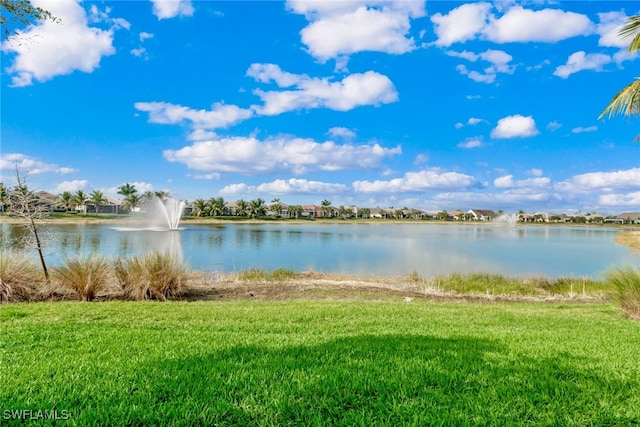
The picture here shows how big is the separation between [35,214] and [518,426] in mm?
12110

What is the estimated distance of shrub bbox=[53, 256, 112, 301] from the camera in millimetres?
9867

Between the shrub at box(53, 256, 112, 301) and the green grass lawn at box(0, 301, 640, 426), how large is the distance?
4495 mm

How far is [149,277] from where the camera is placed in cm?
1066

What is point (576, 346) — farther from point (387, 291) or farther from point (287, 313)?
point (387, 291)

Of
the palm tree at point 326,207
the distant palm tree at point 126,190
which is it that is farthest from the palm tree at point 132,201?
the palm tree at point 326,207

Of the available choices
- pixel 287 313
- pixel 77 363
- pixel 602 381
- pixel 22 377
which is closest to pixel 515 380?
pixel 602 381

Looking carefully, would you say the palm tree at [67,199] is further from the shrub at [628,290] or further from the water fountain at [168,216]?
the shrub at [628,290]

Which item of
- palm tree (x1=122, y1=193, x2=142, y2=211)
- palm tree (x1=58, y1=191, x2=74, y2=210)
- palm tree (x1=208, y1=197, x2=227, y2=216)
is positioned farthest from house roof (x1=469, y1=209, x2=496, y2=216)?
palm tree (x1=58, y1=191, x2=74, y2=210)

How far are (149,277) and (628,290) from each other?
11014 mm

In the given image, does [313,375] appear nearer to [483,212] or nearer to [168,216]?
[168,216]

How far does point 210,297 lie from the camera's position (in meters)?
11.5

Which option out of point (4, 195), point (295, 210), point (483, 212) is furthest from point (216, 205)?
point (483, 212)

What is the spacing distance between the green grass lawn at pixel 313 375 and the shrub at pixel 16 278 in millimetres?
4792

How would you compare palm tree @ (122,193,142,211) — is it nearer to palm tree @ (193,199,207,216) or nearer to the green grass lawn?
palm tree @ (193,199,207,216)
